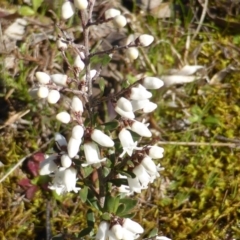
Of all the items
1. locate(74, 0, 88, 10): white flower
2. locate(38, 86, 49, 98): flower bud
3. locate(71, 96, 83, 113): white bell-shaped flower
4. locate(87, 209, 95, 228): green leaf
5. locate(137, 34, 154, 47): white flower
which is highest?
locate(74, 0, 88, 10): white flower

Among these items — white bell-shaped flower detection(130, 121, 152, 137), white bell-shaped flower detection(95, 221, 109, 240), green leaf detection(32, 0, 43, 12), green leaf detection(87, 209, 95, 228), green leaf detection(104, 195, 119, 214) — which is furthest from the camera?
green leaf detection(32, 0, 43, 12)

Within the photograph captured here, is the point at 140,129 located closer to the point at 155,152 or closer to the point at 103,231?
the point at 155,152

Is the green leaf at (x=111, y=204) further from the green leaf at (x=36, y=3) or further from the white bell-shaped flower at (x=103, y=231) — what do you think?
the green leaf at (x=36, y=3)

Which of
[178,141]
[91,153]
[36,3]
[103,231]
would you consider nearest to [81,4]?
[91,153]

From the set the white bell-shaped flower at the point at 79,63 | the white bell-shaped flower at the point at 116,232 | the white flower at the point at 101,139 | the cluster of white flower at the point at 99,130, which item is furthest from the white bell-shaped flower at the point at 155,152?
the white bell-shaped flower at the point at 79,63

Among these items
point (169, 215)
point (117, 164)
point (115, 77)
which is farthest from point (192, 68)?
point (117, 164)

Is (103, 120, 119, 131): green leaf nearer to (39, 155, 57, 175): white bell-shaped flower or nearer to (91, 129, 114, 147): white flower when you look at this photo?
(91, 129, 114, 147): white flower

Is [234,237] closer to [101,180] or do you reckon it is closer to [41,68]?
[101,180]

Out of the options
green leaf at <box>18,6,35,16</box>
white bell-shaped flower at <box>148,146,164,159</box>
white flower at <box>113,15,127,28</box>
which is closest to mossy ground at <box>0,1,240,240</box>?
green leaf at <box>18,6,35,16</box>

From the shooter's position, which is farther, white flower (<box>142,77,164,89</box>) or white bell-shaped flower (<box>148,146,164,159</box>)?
white bell-shaped flower (<box>148,146,164,159</box>)
